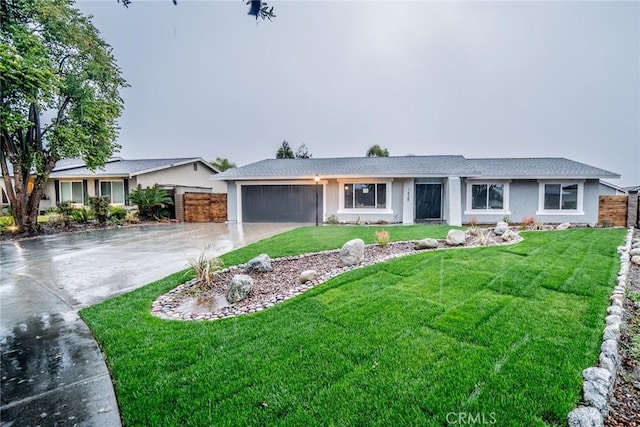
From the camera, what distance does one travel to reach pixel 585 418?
2014 millimetres

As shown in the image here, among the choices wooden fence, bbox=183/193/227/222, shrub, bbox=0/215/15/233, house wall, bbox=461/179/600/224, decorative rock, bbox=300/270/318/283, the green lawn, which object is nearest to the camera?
the green lawn

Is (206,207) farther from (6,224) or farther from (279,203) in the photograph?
(6,224)

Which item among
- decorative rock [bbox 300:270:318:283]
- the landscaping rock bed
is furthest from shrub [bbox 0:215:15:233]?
decorative rock [bbox 300:270:318:283]

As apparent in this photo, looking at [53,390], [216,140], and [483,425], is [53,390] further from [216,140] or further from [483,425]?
[216,140]

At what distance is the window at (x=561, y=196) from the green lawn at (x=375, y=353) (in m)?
11.3

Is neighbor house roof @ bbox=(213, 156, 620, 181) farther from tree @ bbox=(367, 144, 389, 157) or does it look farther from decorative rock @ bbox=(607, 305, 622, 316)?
tree @ bbox=(367, 144, 389, 157)

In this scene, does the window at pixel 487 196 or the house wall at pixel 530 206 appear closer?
the house wall at pixel 530 206

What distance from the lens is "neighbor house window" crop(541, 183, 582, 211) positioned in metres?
14.4

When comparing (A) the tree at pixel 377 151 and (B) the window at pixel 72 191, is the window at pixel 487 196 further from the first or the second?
(B) the window at pixel 72 191

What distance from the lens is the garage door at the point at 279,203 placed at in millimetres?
16312

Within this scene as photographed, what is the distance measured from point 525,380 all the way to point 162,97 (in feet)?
50.6

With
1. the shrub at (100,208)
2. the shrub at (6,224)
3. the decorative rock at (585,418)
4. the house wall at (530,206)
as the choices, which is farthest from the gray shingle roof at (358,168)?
the decorative rock at (585,418)

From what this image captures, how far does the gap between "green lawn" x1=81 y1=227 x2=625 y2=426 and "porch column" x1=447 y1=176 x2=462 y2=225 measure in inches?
349

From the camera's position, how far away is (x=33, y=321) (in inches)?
168
